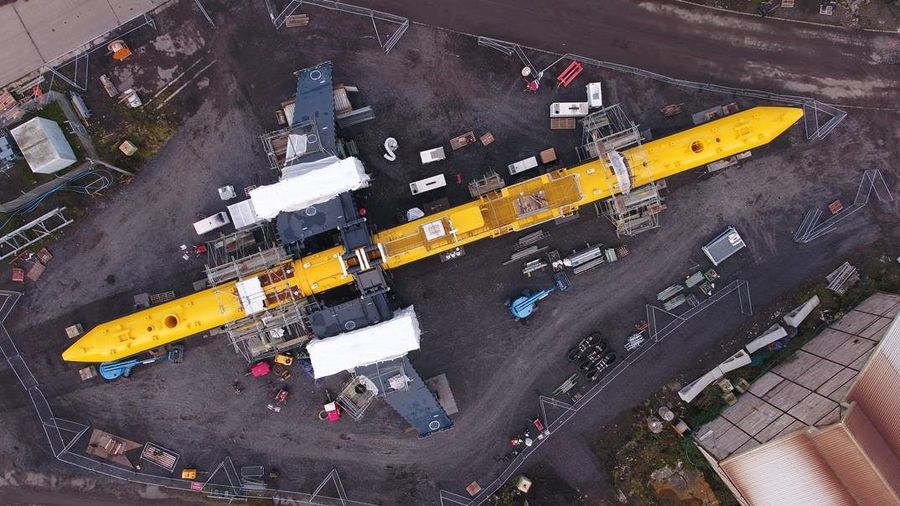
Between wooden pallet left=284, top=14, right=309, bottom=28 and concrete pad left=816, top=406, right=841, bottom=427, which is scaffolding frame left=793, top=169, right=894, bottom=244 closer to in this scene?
concrete pad left=816, top=406, right=841, bottom=427

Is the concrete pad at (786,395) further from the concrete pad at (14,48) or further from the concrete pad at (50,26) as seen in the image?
the concrete pad at (14,48)

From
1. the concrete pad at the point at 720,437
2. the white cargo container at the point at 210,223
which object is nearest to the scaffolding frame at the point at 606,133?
the concrete pad at the point at 720,437

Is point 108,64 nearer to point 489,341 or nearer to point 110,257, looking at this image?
point 110,257

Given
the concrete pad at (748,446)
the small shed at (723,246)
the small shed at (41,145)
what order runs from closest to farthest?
1. the concrete pad at (748,446)
2. the small shed at (41,145)
3. the small shed at (723,246)

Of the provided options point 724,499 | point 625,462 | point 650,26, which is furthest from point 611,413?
point 650,26

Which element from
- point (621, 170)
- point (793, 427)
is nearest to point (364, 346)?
point (621, 170)

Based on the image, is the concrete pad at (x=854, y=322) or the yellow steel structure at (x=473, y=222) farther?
the concrete pad at (x=854, y=322)
